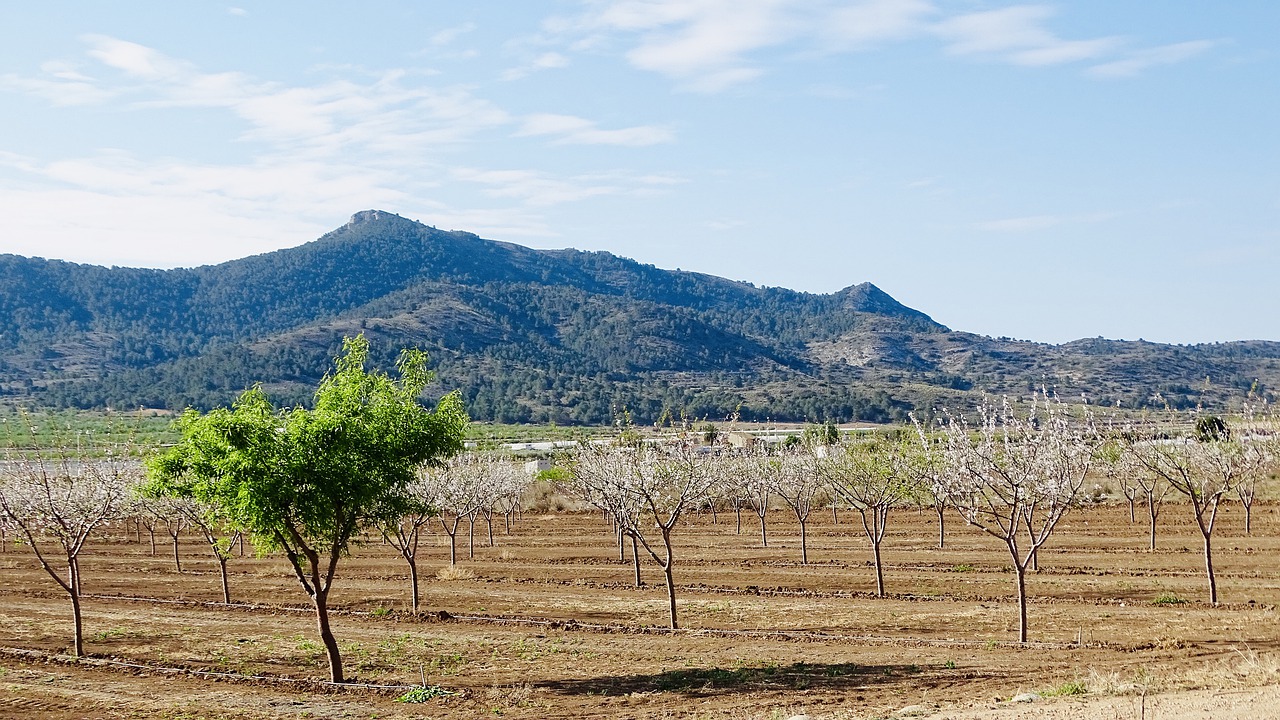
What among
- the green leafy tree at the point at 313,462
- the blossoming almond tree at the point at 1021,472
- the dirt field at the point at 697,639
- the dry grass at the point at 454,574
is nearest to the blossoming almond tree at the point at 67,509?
the dirt field at the point at 697,639

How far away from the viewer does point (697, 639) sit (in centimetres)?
2645

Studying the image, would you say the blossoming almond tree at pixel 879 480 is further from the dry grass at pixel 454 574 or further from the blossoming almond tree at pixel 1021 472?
the dry grass at pixel 454 574

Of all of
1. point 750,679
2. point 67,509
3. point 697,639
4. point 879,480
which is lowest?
point 697,639

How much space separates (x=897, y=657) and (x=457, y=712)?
10.1 meters

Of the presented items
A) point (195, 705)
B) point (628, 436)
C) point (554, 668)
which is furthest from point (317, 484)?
point (628, 436)

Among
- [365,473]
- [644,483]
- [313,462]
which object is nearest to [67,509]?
[313,462]

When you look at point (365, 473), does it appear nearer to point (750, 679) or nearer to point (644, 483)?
point (750, 679)

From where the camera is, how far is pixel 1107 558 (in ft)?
138

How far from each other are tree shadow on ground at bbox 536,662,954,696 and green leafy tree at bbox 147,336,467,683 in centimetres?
536

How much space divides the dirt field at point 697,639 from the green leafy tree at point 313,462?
3395mm

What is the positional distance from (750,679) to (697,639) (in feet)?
16.2

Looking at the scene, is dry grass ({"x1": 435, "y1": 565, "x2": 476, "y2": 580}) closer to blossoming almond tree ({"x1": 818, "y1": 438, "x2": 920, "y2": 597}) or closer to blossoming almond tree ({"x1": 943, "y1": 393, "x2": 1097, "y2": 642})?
blossoming almond tree ({"x1": 818, "y1": 438, "x2": 920, "y2": 597})

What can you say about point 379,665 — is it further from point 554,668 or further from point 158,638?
point 158,638

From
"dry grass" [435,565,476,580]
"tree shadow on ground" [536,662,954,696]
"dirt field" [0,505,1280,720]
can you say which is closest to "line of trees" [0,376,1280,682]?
"dirt field" [0,505,1280,720]
